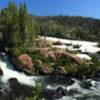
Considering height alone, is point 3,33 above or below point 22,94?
above

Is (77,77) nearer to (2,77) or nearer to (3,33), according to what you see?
(2,77)

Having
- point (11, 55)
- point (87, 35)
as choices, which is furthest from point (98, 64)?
point (87, 35)

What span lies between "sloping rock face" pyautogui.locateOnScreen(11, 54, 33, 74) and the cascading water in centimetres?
66

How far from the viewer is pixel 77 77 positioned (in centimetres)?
4175

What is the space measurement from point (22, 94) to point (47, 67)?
36.2ft

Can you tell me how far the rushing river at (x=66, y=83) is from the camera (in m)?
33.4

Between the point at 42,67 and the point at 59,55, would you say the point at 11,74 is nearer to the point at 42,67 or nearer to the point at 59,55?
the point at 42,67

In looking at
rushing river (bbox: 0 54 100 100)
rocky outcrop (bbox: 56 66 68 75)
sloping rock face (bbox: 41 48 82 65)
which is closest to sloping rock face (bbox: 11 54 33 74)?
rushing river (bbox: 0 54 100 100)

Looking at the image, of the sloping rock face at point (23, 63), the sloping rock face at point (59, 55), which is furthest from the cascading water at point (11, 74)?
the sloping rock face at point (59, 55)

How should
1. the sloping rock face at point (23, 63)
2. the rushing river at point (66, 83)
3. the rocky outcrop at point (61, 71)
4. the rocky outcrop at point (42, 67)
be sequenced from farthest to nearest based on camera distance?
the rocky outcrop at point (61, 71)
the rocky outcrop at point (42, 67)
the sloping rock face at point (23, 63)
the rushing river at point (66, 83)

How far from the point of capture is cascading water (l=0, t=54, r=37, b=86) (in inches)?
1480

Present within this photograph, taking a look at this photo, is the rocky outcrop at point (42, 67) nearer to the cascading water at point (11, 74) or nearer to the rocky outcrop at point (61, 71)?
the rocky outcrop at point (61, 71)

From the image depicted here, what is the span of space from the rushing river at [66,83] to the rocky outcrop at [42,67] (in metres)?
1.28

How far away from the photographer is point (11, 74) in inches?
1592
